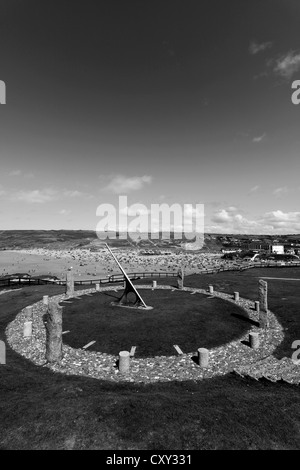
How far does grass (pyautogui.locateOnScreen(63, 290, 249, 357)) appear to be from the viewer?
17359mm

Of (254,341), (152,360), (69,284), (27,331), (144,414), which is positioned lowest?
(152,360)

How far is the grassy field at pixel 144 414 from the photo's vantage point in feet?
25.8

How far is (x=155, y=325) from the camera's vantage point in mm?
20781

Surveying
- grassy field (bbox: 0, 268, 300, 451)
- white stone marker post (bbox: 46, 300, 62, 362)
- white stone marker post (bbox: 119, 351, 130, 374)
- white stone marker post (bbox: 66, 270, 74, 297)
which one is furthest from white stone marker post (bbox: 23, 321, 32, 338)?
white stone marker post (bbox: 66, 270, 74, 297)

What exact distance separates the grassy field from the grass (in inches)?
170

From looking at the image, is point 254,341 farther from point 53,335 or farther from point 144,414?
point 53,335

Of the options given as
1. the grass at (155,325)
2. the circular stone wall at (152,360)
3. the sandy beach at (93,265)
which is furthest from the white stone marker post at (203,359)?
the sandy beach at (93,265)

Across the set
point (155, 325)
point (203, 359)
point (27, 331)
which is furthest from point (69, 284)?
point (203, 359)

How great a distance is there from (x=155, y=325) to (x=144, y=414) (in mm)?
11641

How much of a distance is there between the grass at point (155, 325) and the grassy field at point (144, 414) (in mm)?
4313

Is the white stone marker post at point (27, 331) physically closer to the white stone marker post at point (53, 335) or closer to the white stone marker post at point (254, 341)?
the white stone marker post at point (53, 335)

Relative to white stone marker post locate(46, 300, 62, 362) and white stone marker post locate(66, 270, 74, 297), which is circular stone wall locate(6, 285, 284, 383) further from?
white stone marker post locate(66, 270, 74, 297)

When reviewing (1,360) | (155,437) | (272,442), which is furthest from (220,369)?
(1,360)
